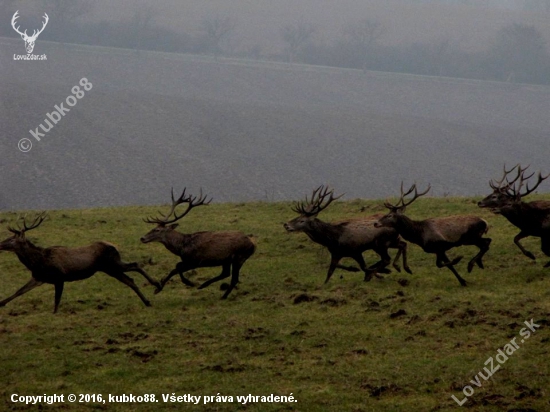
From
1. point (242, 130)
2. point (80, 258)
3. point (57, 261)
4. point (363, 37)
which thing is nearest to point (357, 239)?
point (80, 258)

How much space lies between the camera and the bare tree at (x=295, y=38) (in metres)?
150

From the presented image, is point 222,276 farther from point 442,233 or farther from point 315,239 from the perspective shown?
point 442,233

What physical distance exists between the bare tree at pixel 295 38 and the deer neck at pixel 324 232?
133m

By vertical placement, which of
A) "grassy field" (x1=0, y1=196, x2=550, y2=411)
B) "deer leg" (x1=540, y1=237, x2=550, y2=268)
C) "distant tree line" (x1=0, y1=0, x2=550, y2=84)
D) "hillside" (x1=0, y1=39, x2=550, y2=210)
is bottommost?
"grassy field" (x1=0, y1=196, x2=550, y2=411)

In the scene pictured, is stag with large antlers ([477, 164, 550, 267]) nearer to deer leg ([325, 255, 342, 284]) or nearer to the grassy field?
the grassy field

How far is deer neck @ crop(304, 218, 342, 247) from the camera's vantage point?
1775 centimetres

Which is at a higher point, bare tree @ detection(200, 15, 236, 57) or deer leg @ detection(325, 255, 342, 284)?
bare tree @ detection(200, 15, 236, 57)

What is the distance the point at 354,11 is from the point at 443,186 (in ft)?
376

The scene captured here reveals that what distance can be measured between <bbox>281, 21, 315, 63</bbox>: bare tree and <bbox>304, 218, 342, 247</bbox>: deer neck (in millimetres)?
132866

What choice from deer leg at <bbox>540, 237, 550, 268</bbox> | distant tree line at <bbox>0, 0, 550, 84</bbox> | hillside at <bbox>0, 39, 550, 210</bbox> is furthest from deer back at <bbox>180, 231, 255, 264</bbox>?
distant tree line at <bbox>0, 0, 550, 84</bbox>

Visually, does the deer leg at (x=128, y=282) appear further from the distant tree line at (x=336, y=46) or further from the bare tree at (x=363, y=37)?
the bare tree at (x=363, y=37)

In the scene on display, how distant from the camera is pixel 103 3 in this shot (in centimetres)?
16562

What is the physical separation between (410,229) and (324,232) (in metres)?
1.77

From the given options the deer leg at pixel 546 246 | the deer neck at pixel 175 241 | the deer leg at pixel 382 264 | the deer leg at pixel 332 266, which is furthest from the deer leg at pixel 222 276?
the deer leg at pixel 546 246
